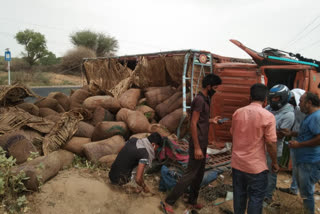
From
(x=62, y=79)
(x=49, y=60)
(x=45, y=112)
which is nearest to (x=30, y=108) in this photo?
(x=45, y=112)

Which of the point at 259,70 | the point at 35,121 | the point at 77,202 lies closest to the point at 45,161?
the point at 77,202

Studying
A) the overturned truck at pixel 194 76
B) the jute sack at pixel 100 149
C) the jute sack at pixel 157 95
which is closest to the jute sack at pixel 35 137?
the jute sack at pixel 100 149

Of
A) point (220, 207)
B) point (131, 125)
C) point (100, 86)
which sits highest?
point (100, 86)

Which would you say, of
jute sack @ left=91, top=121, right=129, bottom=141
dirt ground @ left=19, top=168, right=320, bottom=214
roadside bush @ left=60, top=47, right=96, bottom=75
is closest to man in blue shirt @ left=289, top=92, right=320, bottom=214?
dirt ground @ left=19, top=168, right=320, bottom=214

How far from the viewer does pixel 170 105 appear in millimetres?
5914

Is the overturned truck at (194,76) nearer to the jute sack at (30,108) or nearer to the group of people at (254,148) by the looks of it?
the group of people at (254,148)

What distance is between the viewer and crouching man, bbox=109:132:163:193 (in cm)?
311

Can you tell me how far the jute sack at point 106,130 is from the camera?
16.1 feet

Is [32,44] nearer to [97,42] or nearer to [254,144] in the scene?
[97,42]

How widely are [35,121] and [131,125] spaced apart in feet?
6.28

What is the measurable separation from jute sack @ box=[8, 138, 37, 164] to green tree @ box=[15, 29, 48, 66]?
31552 mm

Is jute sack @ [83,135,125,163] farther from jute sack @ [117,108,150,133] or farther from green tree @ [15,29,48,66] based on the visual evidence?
green tree @ [15,29,48,66]

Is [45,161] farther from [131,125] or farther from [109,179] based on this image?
[131,125]

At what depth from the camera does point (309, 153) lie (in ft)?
8.42
